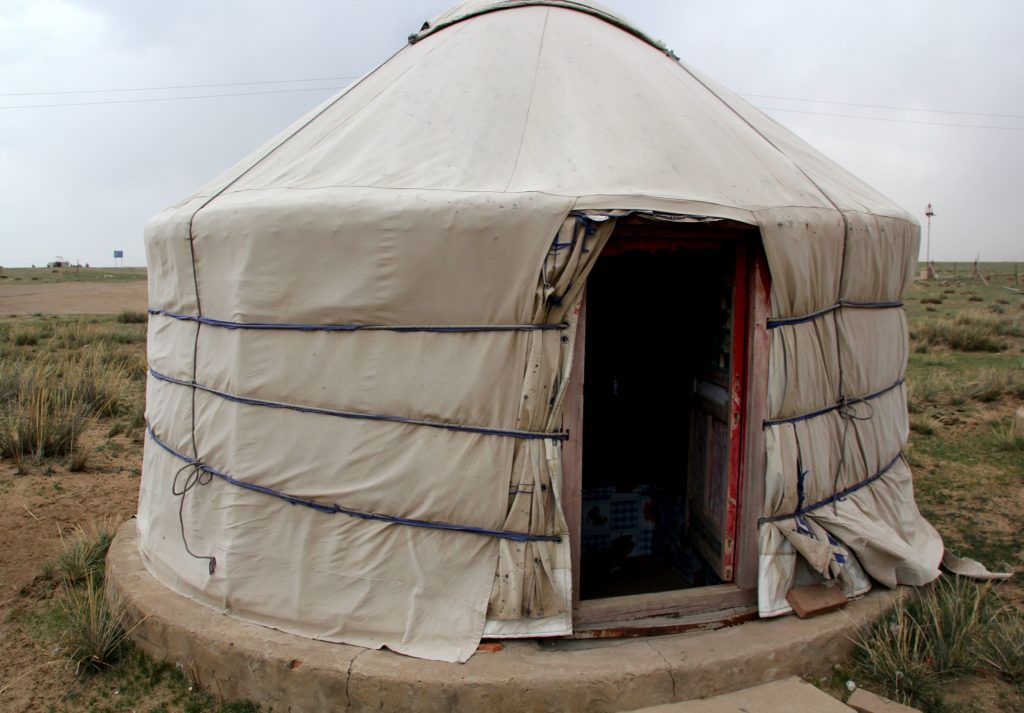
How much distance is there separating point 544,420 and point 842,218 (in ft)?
5.12

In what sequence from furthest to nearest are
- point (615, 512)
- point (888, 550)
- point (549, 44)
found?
point (615, 512) → point (549, 44) → point (888, 550)

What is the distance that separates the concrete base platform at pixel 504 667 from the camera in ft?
8.38

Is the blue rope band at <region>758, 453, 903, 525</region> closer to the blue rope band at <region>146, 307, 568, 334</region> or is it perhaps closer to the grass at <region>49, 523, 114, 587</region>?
the blue rope band at <region>146, 307, 568, 334</region>

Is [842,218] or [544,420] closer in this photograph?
A: [544,420]

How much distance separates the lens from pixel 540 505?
8.88 feet

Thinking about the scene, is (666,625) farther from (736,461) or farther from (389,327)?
(389,327)

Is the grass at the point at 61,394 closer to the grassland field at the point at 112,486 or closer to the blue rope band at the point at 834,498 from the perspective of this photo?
the grassland field at the point at 112,486

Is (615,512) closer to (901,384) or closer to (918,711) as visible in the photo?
(901,384)

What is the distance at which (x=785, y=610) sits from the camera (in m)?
2.99

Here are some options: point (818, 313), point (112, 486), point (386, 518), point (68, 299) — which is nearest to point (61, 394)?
point (112, 486)

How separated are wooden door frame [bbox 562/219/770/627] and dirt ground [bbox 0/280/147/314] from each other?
69.7ft

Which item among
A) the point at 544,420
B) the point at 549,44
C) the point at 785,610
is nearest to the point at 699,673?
the point at 785,610

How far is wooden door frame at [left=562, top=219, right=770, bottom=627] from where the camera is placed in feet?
9.16

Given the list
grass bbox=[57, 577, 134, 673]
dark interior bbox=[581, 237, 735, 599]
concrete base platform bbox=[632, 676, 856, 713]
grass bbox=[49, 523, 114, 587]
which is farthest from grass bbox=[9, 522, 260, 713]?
dark interior bbox=[581, 237, 735, 599]
